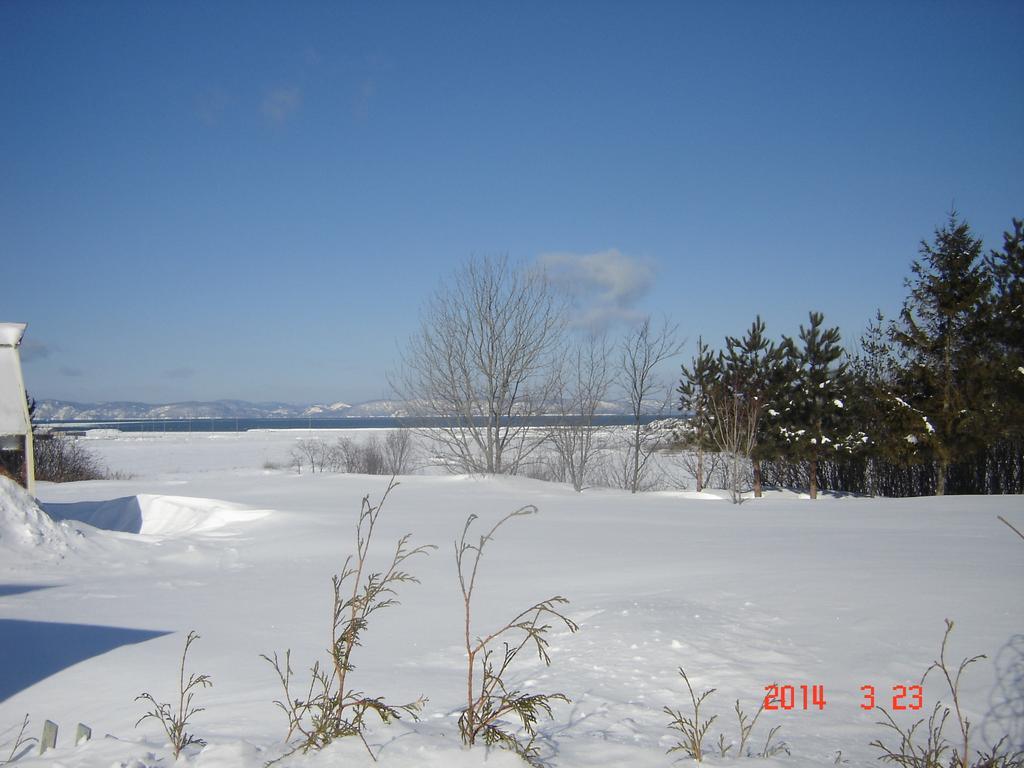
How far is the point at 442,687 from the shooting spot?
3.88 metres

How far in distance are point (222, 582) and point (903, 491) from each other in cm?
1819

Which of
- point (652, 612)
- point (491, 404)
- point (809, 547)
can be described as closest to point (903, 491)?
point (491, 404)

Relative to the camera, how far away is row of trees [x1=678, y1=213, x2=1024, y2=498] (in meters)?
15.8

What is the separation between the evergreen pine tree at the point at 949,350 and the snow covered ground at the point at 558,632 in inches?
204

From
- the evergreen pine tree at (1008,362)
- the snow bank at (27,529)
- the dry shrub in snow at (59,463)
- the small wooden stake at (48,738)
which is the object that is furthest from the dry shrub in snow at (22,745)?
the dry shrub in snow at (59,463)

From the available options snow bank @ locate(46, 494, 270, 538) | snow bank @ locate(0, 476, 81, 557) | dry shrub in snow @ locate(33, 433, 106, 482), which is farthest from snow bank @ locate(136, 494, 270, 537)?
dry shrub in snow @ locate(33, 433, 106, 482)

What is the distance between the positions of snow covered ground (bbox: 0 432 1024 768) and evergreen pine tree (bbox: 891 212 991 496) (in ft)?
17.0

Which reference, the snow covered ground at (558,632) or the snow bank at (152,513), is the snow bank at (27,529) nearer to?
the snow covered ground at (558,632)

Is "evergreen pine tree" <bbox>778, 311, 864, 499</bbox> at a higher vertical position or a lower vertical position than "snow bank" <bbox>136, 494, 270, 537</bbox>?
higher

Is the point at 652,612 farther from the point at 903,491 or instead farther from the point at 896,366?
the point at 903,491

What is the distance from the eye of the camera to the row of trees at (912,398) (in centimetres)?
1583

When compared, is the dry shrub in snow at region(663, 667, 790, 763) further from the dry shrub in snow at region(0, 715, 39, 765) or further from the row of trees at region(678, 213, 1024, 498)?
the row of trees at region(678, 213, 1024, 498)

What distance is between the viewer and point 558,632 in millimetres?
4867

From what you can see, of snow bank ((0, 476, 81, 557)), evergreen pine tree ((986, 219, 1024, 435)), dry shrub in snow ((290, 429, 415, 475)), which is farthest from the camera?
dry shrub in snow ((290, 429, 415, 475))
